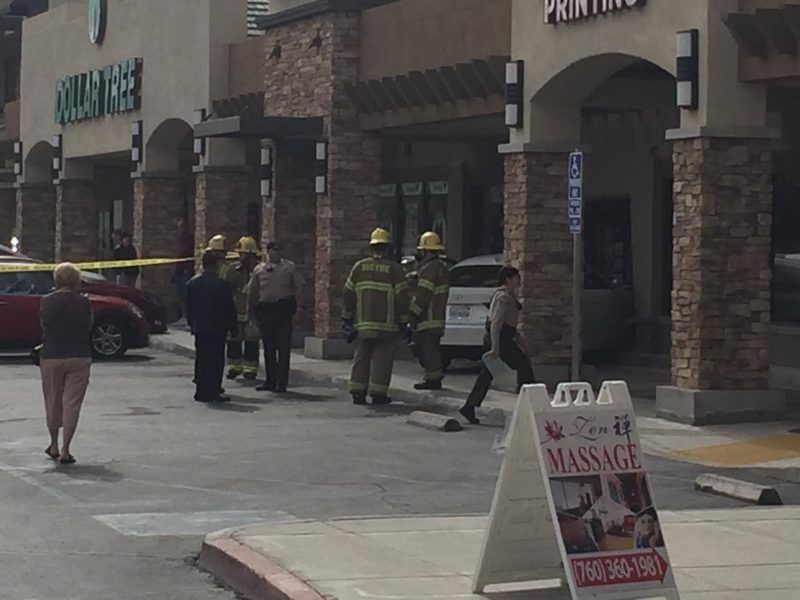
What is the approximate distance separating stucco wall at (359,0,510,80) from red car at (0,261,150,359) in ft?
17.7

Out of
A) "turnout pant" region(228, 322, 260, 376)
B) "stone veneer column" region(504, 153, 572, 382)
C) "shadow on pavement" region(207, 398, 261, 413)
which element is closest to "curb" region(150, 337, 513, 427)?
"turnout pant" region(228, 322, 260, 376)

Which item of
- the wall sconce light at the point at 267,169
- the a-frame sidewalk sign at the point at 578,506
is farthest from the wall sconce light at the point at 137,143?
the a-frame sidewalk sign at the point at 578,506

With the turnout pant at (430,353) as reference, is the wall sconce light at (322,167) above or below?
above

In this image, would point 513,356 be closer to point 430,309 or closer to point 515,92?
point 430,309

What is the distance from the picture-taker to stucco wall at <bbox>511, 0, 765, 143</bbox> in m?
18.3

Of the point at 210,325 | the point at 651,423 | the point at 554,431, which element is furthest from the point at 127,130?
the point at 554,431

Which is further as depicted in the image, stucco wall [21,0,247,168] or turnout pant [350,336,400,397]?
stucco wall [21,0,247,168]

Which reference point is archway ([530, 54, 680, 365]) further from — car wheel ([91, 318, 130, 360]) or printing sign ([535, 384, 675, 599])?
printing sign ([535, 384, 675, 599])

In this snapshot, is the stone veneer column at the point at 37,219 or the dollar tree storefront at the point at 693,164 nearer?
the dollar tree storefront at the point at 693,164

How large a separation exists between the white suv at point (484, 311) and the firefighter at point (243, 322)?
254cm

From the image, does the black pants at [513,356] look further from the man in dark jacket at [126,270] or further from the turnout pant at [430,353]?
the man in dark jacket at [126,270]

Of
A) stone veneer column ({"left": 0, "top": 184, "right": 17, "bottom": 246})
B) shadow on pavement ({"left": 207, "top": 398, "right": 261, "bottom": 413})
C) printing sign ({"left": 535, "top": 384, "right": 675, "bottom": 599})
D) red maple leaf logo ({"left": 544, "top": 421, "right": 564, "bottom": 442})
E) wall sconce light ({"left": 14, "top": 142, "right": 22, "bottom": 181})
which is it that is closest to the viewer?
Answer: printing sign ({"left": 535, "top": 384, "right": 675, "bottom": 599})

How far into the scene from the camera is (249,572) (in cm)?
1024

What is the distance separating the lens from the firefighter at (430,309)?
71.8 ft
